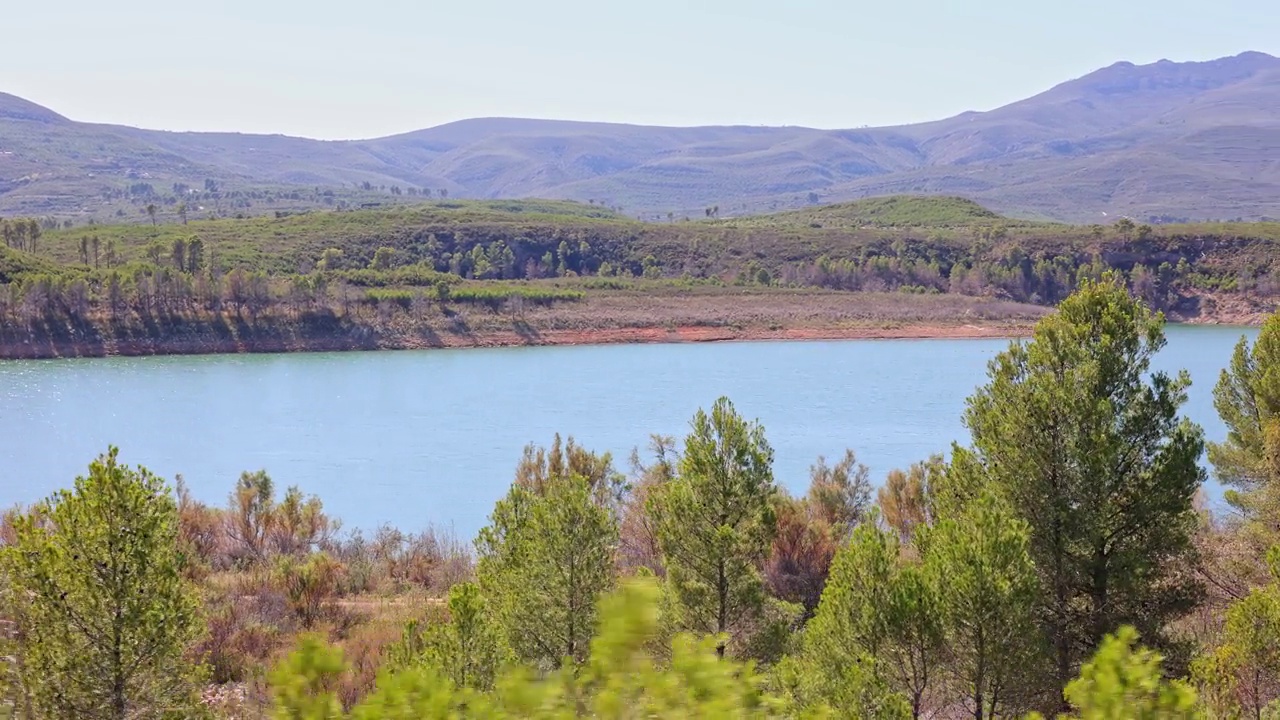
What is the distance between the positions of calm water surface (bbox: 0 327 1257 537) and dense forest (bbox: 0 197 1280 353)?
5304 millimetres

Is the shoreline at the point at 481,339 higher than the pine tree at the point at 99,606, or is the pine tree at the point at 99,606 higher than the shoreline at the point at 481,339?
the pine tree at the point at 99,606

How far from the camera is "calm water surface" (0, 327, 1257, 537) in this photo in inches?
1350

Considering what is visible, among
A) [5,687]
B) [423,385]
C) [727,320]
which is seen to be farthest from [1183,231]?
[5,687]

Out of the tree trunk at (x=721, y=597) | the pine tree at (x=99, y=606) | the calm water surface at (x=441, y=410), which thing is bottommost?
the calm water surface at (x=441, y=410)

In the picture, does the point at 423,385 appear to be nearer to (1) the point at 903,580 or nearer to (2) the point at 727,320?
(2) the point at 727,320

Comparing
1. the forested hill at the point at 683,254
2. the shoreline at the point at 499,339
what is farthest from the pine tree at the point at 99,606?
the forested hill at the point at 683,254

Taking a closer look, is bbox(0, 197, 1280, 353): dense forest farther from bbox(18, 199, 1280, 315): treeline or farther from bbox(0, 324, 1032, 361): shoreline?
→ bbox(0, 324, 1032, 361): shoreline

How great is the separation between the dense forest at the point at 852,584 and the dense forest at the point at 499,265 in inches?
1943

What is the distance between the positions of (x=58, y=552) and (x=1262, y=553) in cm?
1387

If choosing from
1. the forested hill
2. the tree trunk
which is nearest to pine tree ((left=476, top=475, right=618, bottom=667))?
the tree trunk

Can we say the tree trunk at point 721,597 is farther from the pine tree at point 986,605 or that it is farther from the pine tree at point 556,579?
the pine tree at point 986,605

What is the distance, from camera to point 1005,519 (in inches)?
426

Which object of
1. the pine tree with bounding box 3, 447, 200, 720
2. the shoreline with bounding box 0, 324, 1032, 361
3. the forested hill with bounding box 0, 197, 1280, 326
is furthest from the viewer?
the forested hill with bounding box 0, 197, 1280, 326

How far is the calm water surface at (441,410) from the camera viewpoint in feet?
112
